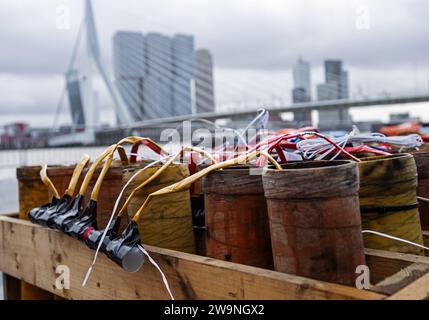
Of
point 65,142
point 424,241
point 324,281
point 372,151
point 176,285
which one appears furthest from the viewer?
point 65,142

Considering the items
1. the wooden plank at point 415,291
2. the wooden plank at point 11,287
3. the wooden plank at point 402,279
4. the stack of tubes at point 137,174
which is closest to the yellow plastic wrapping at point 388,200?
the stack of tubes at point 137,174

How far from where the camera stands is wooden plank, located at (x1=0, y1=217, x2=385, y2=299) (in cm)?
99

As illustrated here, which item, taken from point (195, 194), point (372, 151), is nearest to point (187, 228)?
point (195, 194)

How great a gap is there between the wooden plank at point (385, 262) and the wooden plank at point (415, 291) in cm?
17

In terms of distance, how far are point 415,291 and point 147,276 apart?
2.30 feet

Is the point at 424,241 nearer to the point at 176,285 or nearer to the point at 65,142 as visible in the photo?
the point at 176,285

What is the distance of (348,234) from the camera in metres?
1.04

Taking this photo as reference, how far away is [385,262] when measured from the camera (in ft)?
3.77

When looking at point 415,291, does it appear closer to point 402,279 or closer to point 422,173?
point 402,279

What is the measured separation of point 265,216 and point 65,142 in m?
13.8

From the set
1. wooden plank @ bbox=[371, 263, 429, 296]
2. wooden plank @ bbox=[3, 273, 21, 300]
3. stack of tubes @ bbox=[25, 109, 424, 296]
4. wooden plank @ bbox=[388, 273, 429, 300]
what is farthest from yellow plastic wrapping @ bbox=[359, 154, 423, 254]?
wooden plank @ bbox=[3, 273, 21, 300]

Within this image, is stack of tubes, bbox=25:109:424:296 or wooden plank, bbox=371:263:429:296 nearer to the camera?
wooden plank, bbox=371:263:429:296

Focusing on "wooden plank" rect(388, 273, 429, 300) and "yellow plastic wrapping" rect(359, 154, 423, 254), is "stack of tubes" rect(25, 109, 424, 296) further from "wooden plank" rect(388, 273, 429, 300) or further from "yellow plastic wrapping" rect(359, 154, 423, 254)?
"wooden plank" rect(388, 273, 429, 300)

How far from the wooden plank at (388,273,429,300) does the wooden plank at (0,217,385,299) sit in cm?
4
